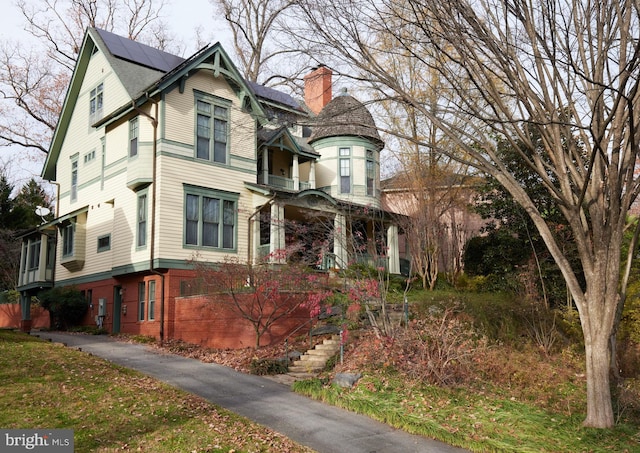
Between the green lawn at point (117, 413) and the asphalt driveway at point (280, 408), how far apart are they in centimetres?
48

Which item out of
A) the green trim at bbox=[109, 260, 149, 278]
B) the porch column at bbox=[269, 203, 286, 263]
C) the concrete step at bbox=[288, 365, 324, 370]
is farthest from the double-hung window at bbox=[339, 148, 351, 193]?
the concrete step at bbox=[288, 365, 324, 370]

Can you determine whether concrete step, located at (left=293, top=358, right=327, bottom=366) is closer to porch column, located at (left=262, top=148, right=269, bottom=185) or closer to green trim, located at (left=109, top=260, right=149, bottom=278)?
green trim, located at (left=109, top=260, right=149, bottom=278)

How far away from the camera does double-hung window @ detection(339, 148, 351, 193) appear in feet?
88.1

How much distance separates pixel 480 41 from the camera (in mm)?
9914

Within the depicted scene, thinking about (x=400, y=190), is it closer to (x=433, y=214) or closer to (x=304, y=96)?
(x=433, y=214)

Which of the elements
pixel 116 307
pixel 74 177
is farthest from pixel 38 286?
pixel 116 307

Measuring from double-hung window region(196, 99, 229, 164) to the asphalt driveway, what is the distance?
8.33m

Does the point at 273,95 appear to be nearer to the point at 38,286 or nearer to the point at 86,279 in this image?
the point at 86,279

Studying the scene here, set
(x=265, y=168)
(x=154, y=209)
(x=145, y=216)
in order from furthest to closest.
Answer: (x=265, y=168) → (x=145, y=216) → (x=154, y=209)

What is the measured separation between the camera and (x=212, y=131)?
21.6m

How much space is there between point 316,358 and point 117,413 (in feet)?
19.5

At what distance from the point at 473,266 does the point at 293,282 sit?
875cm

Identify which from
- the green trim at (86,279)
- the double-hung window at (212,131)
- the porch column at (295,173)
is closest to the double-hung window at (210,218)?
the double-hung window at (212,131)

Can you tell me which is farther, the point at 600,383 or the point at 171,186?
the point at 171,186
